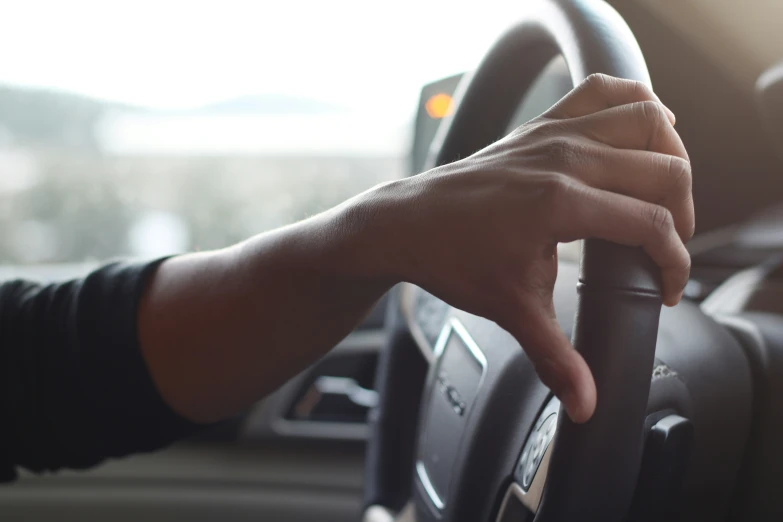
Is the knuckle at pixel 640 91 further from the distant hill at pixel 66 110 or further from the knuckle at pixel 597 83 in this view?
the distant hill at pixel 66 110

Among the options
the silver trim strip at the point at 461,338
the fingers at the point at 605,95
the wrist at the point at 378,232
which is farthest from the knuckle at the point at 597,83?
the silver trim strip at the point at 461,338

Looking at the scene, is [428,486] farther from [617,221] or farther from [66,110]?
[66,110]

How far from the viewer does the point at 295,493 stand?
1.43m

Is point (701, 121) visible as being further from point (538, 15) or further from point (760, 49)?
point (538, 15)

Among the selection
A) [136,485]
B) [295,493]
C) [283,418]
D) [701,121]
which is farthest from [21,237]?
[701,121]

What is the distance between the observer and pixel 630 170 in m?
0.38

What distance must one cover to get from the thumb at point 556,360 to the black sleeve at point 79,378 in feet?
1.40

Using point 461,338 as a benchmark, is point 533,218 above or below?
above

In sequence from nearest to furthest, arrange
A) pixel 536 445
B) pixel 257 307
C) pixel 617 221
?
pixel 617 221
pixel 536 445
pixel 257 307

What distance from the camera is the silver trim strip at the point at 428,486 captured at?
0.66m

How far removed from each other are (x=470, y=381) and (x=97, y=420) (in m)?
0.38

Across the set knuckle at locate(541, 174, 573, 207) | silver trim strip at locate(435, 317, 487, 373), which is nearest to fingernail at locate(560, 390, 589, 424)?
knuckle at locate(541, 174, 573, 207)

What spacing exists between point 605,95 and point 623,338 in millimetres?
138

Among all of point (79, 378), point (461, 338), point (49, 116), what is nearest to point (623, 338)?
Result: point (461, 338)
